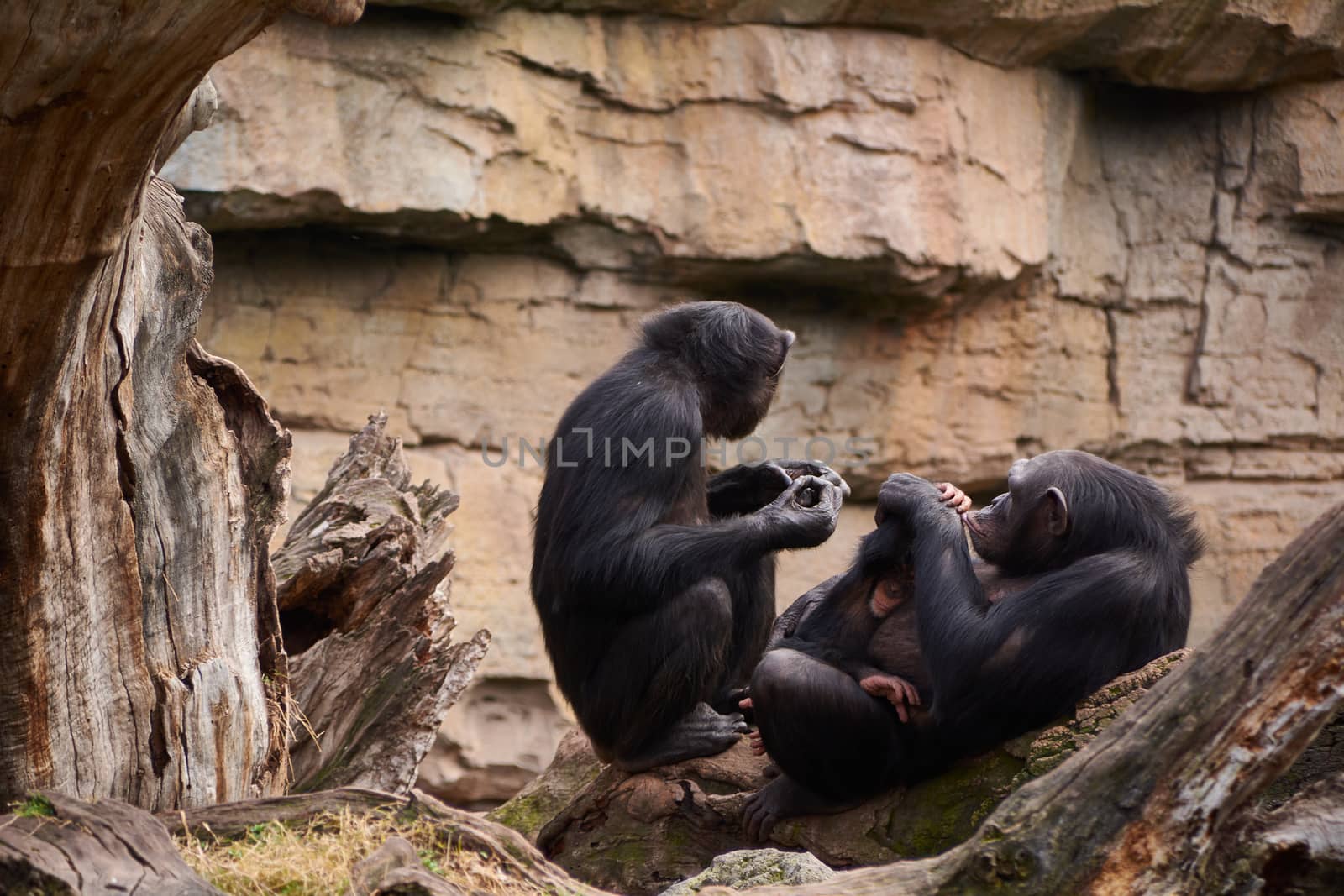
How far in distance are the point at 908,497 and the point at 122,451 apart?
9.24ft

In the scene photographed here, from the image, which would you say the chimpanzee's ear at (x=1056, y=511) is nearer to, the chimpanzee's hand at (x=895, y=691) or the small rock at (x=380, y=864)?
the chimpanzee's hand at (x=895, y=691)

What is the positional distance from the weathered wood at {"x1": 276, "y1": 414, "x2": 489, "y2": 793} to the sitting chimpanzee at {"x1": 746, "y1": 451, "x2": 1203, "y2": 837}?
1.53m

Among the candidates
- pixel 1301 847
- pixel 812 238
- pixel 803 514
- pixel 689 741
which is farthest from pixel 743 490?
pixel 812 238

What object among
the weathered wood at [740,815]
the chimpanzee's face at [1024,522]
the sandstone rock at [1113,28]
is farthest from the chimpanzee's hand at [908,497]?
the sandstone rock at [1113,28]

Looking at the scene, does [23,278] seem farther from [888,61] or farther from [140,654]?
[888,61]

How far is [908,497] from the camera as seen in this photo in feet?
18.0

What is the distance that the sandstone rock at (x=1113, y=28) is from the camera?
404 inches

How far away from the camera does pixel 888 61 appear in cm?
1052

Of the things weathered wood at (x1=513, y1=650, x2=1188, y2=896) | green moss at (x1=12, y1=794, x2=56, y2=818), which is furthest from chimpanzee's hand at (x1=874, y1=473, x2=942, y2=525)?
green moss at (x1=12, y1=794, x2=56, y2=818)

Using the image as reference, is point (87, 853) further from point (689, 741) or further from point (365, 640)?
point (689, 741)

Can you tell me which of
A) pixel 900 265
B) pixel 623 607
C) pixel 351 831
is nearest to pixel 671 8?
pixel 900 265

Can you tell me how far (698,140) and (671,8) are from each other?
0.94 m

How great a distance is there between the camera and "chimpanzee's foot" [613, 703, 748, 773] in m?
5.92

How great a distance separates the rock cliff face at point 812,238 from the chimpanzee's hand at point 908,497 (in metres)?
5.10
